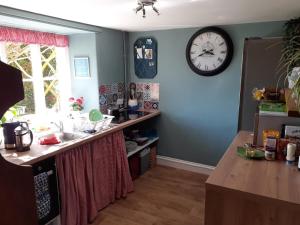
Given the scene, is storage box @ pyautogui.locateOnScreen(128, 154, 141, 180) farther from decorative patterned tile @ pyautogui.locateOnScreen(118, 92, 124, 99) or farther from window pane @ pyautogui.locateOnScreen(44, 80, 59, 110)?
window pane @ pyautogui.locateOnScreen(44, 80, 59, 110)

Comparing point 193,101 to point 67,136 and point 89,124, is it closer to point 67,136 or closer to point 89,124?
point 89,124

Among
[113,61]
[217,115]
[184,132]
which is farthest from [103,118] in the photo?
[217,115]

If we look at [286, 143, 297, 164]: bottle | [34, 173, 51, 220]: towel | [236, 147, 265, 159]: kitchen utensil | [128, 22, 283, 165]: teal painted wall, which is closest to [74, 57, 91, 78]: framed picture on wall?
[128, 22, 283, 165]: teal painted wall

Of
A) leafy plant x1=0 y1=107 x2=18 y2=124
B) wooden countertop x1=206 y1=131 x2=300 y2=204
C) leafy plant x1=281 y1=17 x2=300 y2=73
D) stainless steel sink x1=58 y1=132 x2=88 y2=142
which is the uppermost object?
leafy plant x1=281 y1=17 x2=300 y2=73

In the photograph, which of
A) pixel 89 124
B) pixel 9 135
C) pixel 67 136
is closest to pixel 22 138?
pixel 9 135

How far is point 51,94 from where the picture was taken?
2.93 m

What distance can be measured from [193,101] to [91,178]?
62.6 inches

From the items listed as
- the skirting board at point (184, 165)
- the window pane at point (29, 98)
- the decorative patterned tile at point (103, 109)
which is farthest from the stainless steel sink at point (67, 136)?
the skirting board at point (184, 165)

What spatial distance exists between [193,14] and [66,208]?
6.69 feet

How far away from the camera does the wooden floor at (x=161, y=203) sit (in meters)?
2.26

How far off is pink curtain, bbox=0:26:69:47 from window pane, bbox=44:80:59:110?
0.47 meters

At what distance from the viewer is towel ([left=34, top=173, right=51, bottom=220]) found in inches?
69.0

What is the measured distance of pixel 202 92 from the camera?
9.72 feet

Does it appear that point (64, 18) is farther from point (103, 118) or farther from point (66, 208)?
point (66, 208)
